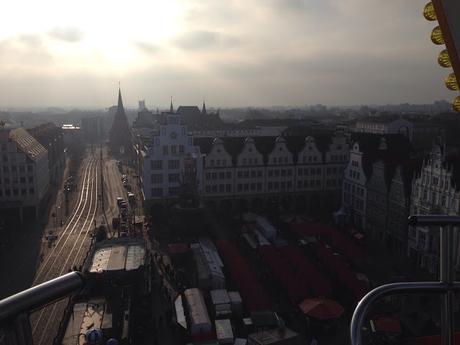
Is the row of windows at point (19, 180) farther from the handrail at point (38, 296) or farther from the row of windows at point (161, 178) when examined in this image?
the handrail at point (38, 296)

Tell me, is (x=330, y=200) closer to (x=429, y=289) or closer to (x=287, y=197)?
(x=287, y=197)

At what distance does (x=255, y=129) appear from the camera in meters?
97.2

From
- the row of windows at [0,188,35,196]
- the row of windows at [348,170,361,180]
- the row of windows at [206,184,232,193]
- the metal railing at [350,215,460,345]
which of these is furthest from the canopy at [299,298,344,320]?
the row of windows at [0,188,35,196]

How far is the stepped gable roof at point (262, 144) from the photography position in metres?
46.4

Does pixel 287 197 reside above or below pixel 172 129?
below

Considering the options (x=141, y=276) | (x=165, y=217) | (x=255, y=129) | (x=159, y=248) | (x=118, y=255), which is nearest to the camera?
(x=141, y=276)

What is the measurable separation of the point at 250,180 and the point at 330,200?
8.72m

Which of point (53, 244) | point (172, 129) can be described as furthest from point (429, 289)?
point (172, 129)

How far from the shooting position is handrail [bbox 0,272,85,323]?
2.30 meters

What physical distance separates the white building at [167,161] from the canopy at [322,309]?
22.6m

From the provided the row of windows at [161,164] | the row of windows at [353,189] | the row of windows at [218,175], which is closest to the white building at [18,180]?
the row of windows at [161,164]

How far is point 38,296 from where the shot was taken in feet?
7.72

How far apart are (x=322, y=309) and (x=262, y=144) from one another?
28.7m

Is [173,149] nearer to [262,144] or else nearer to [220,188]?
[220,188]
